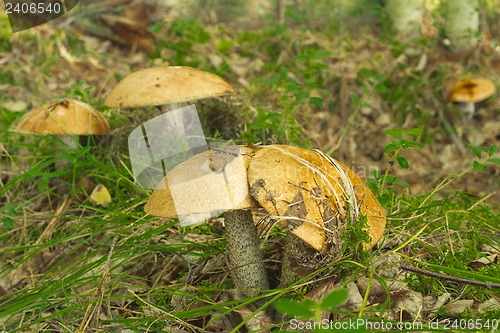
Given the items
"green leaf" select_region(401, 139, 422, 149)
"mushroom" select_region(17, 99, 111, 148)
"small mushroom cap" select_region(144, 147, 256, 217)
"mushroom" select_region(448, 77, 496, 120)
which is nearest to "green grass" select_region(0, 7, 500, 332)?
"green leaf" select_region(401, 139, 422, 149)

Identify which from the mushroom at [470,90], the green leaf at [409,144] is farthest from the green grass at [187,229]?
the mushroom at [470,90]

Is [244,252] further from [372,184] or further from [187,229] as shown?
[372,184]

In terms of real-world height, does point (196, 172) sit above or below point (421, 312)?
above

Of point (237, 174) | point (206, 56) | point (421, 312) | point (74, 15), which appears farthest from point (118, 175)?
point (74, 15)

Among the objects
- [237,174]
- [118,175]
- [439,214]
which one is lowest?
[439,214]

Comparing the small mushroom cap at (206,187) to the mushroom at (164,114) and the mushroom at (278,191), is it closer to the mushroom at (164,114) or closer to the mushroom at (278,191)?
the mushroom at (278,191)

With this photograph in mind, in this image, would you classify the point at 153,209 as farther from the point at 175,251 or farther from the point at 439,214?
the point at 439,214
